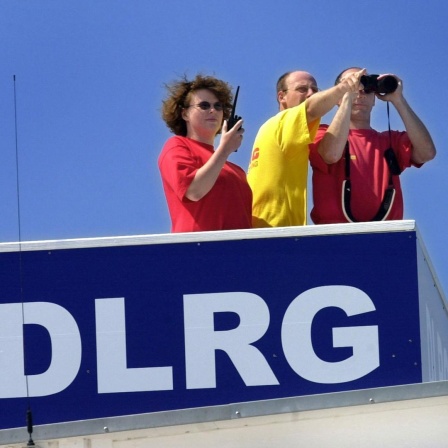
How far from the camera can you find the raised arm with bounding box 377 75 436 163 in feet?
23.8

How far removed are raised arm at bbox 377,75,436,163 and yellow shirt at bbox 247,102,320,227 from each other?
0.50m

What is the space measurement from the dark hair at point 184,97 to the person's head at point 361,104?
67 cm

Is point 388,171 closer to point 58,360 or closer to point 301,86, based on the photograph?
point 301,86

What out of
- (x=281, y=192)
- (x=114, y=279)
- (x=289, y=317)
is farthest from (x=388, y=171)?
(x=114, y=279)

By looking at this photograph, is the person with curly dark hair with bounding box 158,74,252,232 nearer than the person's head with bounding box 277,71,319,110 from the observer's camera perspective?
Yes

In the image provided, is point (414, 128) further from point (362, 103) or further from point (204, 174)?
point (204, 174)

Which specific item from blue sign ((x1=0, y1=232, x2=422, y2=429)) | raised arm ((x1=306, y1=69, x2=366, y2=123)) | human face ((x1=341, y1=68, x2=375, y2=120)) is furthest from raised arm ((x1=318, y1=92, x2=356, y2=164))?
blue sign ((x1=0, y1=232, x2=422, y2=429))

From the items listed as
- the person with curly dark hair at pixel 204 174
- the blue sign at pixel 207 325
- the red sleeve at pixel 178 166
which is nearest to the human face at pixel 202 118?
the person with curly dark hair at pixel 204 174

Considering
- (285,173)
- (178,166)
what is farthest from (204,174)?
(285,173)

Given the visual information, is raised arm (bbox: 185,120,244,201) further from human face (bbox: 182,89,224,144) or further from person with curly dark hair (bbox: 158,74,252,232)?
human face (bbox: 182,89,224,144)

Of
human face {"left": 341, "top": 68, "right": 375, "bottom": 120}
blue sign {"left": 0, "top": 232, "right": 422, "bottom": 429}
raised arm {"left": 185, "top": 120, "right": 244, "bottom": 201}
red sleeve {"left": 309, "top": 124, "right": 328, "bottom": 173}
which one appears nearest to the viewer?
blue sign {"left": 0, "top": 232, "right": 422, "bottom": 429}

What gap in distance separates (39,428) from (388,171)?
2706 mm

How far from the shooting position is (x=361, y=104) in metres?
7.41

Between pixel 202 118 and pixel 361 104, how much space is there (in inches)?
37.5
